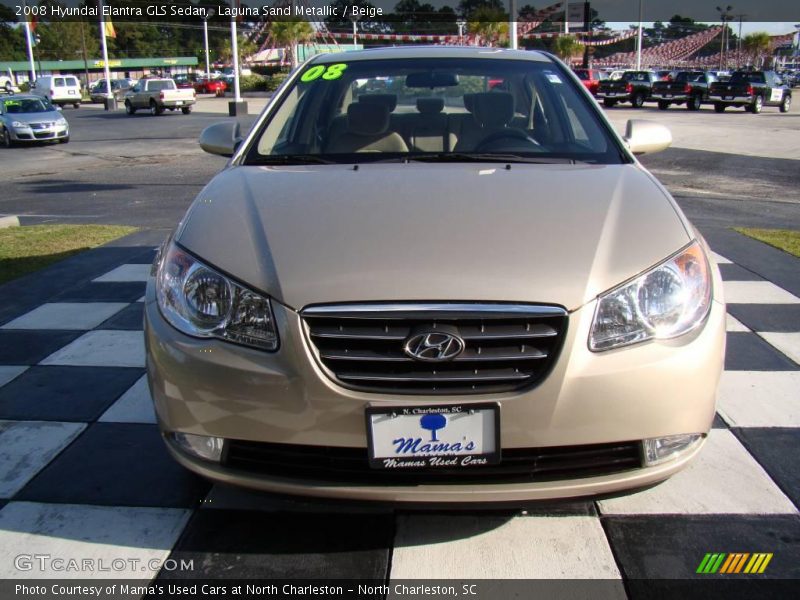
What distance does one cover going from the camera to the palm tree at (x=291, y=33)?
5488 centimetres

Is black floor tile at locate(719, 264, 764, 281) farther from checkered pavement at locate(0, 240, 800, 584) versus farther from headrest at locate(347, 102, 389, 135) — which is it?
headrest at locate(347, 102, 389, 135)

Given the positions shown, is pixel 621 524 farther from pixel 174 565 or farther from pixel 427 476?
pixel 174 565

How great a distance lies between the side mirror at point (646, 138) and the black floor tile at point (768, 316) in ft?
4.75

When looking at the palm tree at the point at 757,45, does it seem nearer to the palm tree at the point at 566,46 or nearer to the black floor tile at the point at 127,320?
the palm tree at the point at 566,46

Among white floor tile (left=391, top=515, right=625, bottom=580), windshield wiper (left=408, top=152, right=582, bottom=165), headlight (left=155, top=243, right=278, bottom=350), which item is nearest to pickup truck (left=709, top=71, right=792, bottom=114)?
windshield wiper (left=408, top=152, right=582, bottom=165)

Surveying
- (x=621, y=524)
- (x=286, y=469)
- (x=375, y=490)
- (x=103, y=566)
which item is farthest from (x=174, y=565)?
(x=621, y=524)

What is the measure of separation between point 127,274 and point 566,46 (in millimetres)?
62787

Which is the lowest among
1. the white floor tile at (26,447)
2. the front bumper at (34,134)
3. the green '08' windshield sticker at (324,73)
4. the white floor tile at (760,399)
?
the white floor tile at (760,399)

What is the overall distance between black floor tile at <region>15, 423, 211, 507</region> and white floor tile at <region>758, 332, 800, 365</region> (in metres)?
3.05

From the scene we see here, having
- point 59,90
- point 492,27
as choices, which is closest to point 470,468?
point 59,90

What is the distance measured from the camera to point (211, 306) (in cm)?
225

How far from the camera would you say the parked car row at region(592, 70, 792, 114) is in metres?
28.5

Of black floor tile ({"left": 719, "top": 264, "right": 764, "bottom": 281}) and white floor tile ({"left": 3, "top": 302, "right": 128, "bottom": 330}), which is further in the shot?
black floor tile ({"left": 719, "top": 264, "right": 764, "bottom": 281})

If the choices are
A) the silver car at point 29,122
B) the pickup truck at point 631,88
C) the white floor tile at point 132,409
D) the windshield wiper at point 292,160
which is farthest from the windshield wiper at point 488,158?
the pickup truck at point 631,88
